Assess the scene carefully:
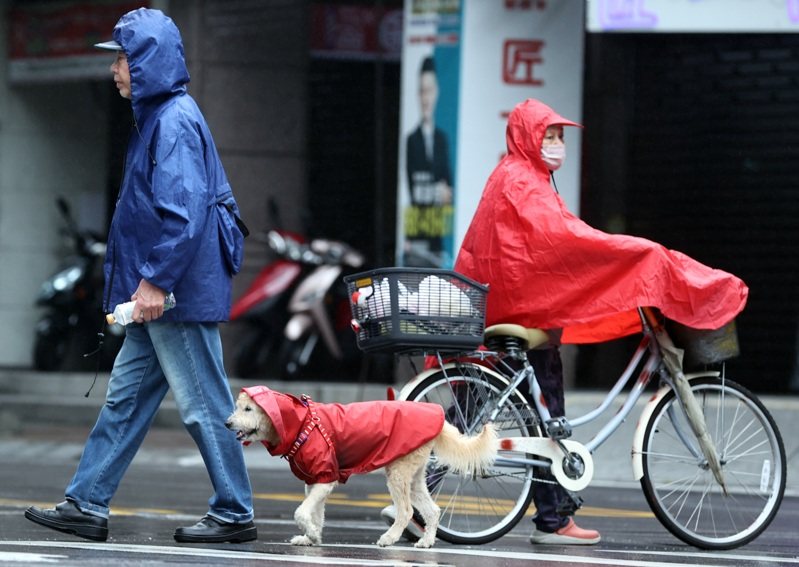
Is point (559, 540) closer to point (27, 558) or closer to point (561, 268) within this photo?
point (561, 268)

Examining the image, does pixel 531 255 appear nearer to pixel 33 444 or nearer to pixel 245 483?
pixel 245 483

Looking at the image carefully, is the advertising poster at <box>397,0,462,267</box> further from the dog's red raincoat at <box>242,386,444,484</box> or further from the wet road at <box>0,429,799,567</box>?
the dog's red raincoat at <box>242,386,444,484</box>

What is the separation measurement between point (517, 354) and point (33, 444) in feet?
21.6

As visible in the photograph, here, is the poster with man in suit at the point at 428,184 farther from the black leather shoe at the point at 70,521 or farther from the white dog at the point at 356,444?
the black leather shoe at the point at 70,521

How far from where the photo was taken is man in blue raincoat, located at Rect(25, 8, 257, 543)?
6043 mm

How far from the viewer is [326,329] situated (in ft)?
44.2

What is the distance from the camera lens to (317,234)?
13.8 metres

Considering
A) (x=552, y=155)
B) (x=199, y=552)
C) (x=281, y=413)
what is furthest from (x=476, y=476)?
(x=552, y=155)

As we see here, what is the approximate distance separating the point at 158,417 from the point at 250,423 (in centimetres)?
747

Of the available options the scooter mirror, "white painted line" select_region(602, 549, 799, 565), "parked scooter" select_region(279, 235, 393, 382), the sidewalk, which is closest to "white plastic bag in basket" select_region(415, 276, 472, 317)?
"white painted line" select_region(602, 549, 799, 565)

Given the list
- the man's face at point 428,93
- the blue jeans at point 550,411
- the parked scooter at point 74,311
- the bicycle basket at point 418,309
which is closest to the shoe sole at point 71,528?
the bicycle basket at point 418,309

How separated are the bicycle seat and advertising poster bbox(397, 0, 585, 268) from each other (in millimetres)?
5449

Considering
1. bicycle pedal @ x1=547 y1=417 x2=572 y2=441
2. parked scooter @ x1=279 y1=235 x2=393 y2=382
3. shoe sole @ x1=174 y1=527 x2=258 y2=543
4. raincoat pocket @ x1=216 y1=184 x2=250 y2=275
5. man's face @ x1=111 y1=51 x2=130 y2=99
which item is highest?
man's face @ x1=111 y1=51 x2=130 y2=99

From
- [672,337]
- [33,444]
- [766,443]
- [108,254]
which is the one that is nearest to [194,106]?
[108,254]
